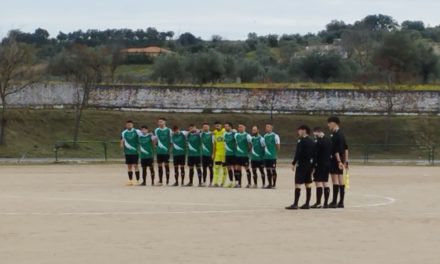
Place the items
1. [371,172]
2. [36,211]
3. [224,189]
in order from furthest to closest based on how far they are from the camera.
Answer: [371,172] → [224,189] → [36,211]

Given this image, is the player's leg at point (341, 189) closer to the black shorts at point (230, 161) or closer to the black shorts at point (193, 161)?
the black shorts at point (230, 161)

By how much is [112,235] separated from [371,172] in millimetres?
29169

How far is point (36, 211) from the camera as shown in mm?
21859

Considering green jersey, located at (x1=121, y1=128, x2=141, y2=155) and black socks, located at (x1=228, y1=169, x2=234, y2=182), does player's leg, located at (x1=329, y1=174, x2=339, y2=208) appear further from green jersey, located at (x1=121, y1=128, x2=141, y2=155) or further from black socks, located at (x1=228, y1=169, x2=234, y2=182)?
green jersey, located at (x1=121, y1=128, x2=141, y2=155)

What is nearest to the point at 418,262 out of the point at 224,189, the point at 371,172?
the point at 224,189

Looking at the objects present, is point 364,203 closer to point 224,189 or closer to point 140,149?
point 224,189

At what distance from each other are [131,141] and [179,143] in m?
1.53

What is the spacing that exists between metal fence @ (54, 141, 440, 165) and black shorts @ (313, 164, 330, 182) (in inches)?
1277

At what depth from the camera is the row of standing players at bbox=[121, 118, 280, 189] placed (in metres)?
31.5

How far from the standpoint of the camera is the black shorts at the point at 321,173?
23.1 metres

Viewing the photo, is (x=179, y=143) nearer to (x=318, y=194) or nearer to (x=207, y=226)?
(x=318, y=194)

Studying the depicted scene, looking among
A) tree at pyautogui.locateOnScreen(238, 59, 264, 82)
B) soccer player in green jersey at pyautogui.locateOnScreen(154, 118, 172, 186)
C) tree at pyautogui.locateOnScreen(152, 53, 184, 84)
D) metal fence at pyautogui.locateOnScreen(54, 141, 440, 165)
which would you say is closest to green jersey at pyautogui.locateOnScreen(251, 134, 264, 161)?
soccer player in green jersey at pyautogui.locateOnScreen(154, 118, 172, 186)

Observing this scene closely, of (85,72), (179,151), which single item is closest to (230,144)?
(179,151)

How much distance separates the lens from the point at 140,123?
69.1 m
